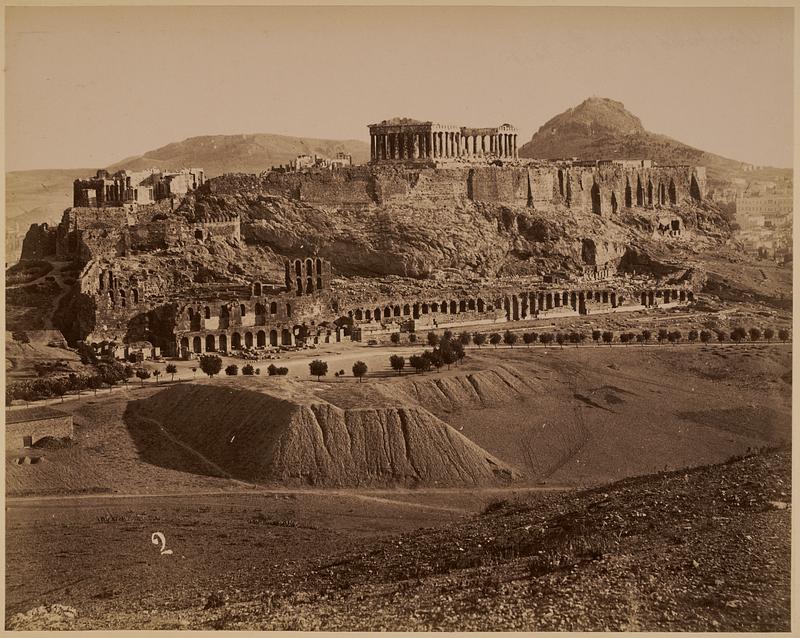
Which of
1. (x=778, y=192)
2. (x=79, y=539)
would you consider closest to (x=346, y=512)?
(x=79, y=539)

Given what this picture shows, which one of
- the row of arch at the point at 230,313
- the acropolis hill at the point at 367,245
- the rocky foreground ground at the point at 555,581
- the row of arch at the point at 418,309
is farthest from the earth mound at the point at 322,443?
the row of arch at the point at 418,309

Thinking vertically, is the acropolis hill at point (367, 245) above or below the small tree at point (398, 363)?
above

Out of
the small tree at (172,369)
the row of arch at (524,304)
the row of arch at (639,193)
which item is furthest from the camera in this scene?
the row of arch at (639,193)

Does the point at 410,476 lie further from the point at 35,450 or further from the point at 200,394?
the point at 35,450

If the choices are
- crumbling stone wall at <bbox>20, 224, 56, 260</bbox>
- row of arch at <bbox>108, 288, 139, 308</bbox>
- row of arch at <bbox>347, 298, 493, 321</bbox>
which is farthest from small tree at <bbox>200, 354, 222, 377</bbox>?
crumbling stone wall at <bbox>20, 224, 56, 260</bbox>

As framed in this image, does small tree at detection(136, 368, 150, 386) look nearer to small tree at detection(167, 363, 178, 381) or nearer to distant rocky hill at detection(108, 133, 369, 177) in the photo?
small tree at detection(167, 363, 178, 381)

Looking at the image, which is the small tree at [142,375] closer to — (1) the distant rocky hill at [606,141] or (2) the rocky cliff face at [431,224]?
(2) the rocky cliff face at [431,224]
